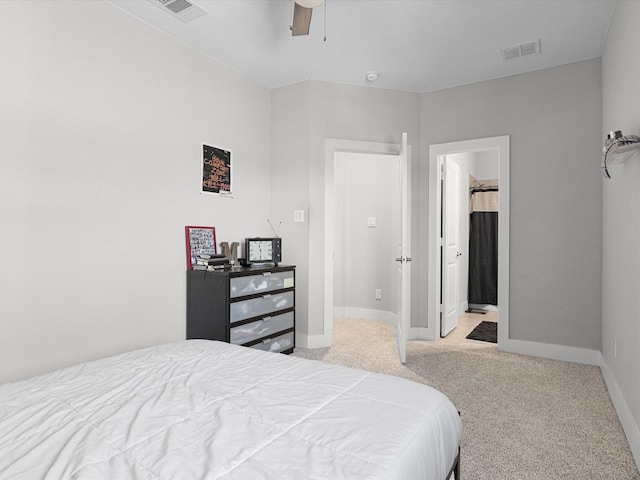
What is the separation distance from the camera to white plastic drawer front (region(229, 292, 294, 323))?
3.05 meters

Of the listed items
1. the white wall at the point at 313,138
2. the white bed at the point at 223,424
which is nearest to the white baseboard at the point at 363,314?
the white wall at the point at 313,138

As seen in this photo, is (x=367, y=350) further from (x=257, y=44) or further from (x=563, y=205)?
(x=257, y=44)

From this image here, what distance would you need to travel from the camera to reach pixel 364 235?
211 inches

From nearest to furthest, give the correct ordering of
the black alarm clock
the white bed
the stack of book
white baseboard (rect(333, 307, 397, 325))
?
the white bed
the stack of book
the black alarm clock
white baseboard (rect(333, 307, 397, 325))

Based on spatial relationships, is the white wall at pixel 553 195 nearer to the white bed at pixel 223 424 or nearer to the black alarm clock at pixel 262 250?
the black alarm clock at pixel 262 250

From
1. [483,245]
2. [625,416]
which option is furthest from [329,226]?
[483,245]

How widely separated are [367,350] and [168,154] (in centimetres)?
252

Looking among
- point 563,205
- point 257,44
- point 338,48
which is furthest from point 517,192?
point 257,44

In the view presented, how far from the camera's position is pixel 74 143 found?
2395 mm

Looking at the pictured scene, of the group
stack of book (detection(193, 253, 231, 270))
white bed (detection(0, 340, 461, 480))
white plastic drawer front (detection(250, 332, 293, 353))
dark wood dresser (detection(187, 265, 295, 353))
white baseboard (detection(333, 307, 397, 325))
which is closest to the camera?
white bed (detection(0, 340, 461, 480))

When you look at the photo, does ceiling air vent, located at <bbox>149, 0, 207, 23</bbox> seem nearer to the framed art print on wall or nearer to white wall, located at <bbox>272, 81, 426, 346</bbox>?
the framed art print on wall

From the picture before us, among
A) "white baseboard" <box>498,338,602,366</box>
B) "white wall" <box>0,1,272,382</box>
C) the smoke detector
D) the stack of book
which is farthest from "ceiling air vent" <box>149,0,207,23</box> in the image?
"white baseboard" <box>498,338,602,366</box>

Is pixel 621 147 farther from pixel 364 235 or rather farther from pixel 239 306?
pixel 364 235

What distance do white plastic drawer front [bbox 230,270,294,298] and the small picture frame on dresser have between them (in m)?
0.43
